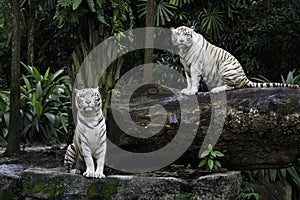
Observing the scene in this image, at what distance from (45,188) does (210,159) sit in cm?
181

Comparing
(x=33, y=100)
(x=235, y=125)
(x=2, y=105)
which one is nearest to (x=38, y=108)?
(x=33, y=100)

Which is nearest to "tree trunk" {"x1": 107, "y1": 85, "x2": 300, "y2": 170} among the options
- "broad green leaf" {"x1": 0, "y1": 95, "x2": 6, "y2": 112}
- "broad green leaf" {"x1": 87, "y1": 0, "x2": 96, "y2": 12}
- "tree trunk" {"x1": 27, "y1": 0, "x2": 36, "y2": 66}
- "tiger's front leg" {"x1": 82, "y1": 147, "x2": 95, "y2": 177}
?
"tiger's front leg" {"x1": 82, "y1": 147, "x2": 95, "y2": 177}

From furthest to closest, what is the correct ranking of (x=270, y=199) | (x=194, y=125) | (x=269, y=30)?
(x=269, y=30), (x=270, y=199), (x=194, y=125)

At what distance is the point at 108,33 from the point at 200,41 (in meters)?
1.34

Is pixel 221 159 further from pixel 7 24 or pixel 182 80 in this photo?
pixel 7 24

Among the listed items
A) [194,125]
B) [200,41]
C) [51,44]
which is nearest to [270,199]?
[194,125]

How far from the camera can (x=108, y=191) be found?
438 centimetres

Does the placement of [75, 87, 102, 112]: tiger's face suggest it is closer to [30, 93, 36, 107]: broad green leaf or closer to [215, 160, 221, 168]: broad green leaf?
[215, 160, 221, 168]: broad green leaf

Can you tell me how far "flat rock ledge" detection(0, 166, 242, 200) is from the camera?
4.39 m

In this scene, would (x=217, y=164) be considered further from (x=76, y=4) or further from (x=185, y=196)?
(x=76, y=4)

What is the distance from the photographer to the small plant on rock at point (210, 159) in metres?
4.89

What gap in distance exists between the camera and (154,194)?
444cm

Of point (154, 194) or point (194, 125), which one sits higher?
point (194, 125)

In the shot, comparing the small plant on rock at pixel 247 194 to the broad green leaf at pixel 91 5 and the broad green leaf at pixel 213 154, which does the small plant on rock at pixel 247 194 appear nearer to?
the broad green leaf at pixel 213 154
